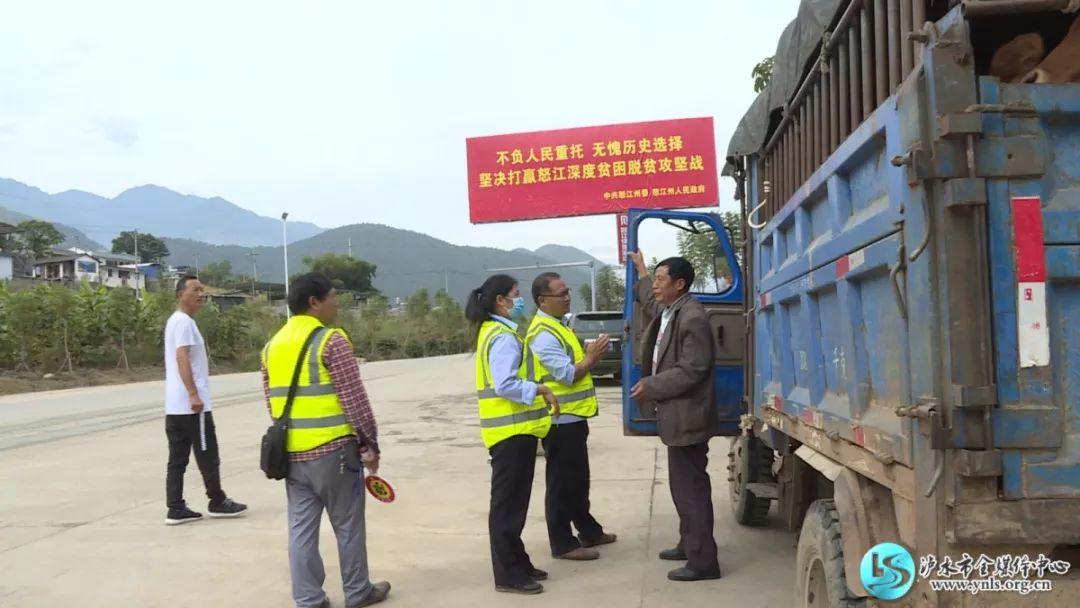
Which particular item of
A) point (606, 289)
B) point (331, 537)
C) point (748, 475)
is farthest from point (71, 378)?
point (606, 289)

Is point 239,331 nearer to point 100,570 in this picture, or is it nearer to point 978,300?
point 100,570

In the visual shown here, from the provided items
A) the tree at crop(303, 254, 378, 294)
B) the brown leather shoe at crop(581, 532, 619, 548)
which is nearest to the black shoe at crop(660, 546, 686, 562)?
the brown leather shoe at crop(581, 532, 619, 548)

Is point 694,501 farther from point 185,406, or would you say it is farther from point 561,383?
point 185,406

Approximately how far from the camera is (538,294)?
5.20m

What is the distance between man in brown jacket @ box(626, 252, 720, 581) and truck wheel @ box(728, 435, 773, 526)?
2.84ft

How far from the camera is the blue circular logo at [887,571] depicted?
2.17m

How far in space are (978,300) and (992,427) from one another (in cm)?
30

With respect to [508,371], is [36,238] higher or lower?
higher

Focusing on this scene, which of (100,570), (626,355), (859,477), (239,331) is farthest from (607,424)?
(239,331)

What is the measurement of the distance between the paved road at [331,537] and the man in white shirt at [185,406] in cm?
28

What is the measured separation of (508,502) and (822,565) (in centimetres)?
203

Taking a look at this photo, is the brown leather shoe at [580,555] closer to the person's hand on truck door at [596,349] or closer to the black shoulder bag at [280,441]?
the person's hand on truck door at [596,349]

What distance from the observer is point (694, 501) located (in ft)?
14.6

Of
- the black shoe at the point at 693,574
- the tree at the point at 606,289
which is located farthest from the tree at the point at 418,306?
the black shoe at the point at 693,574
